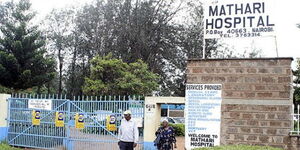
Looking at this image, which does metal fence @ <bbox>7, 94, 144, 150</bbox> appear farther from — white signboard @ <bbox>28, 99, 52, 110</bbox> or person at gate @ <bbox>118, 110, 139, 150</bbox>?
person at gate @ <bbox>118, 110, 139, 150</bbox>

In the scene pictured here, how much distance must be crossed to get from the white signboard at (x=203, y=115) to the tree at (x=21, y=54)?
15.6m

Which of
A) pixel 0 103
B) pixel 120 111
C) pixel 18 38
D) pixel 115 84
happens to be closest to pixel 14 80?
pixel 18 38

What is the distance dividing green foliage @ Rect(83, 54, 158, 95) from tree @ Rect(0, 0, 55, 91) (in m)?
2.99

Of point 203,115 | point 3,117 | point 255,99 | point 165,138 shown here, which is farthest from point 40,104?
point 255,99

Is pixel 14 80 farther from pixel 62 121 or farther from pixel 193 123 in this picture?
pixel 193 123

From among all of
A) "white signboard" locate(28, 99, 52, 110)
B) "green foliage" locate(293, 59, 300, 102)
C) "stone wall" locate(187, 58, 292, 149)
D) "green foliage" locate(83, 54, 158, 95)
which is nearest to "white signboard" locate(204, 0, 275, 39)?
"stone wall" locate(187, 58, 292, 149)

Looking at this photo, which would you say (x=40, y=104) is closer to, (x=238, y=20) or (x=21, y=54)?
(x=238, y=20)

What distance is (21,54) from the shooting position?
78.8 ft

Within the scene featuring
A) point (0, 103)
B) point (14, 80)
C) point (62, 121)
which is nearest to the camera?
point (62, 121)

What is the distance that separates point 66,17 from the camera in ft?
129

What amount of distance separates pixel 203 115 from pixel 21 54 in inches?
683

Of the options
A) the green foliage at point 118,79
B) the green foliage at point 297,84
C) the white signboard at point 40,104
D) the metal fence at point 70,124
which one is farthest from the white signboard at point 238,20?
the green foliage at point 297,84

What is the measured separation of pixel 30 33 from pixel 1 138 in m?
11.8

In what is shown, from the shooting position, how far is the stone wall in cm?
869
